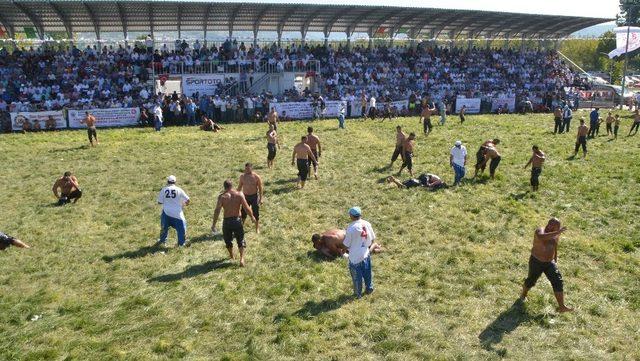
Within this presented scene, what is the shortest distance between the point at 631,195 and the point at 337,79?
81.1ft

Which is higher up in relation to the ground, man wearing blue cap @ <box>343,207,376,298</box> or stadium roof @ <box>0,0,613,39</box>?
stadium roof @ <box>0,0,613,39</box>

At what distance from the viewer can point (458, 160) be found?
16.0 meters

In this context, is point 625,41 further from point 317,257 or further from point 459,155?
point 317,257

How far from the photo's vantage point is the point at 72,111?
27359 mm

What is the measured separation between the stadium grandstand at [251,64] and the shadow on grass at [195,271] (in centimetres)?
1964

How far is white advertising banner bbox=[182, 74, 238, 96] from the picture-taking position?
3334 centimetres

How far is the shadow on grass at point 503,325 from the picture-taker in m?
7.42

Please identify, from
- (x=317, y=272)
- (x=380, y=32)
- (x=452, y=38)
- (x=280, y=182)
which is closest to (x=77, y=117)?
(x=280, y=182)

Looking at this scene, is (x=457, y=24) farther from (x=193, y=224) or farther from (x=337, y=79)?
(x=193, y=224)

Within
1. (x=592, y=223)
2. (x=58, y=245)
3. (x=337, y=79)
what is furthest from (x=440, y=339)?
(x=337, y=79)

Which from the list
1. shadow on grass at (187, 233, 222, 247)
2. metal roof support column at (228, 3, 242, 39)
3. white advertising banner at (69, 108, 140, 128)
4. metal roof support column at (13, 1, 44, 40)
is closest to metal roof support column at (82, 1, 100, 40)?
metal roof support column at (13, 1, 44, 40)

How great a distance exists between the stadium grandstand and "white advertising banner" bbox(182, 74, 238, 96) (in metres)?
0.07

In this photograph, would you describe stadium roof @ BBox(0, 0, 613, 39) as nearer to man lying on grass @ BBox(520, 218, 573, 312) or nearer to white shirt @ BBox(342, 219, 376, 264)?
white shirt @ BBox(342, 219, 376, 264)

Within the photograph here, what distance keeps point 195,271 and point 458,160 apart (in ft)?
30.3
